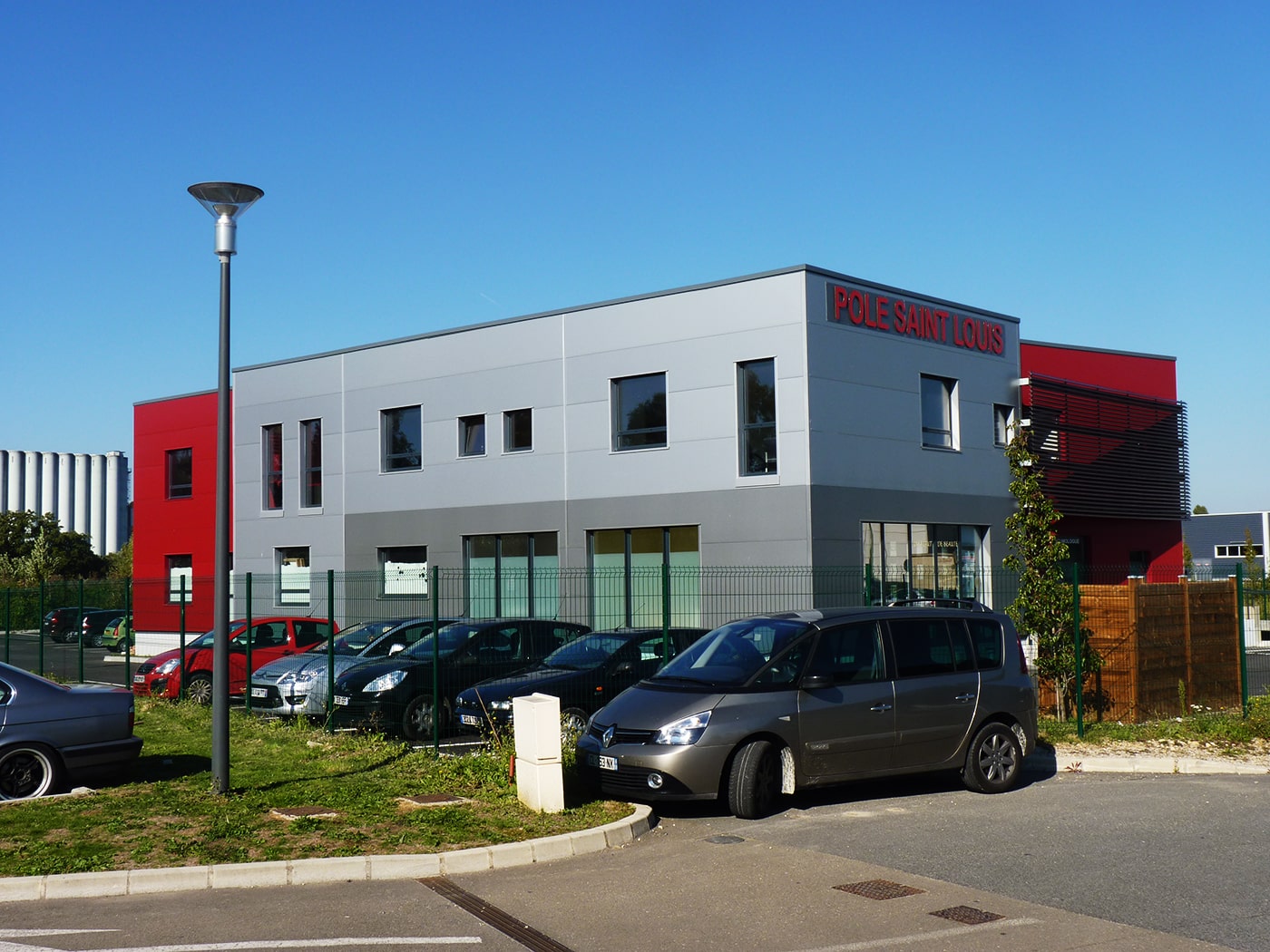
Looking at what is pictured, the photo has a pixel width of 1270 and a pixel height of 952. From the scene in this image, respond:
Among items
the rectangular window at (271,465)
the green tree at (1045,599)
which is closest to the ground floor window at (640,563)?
the green tree at (1045,599)

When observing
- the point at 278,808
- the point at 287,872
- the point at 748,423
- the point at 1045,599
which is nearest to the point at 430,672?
the point at 278,808

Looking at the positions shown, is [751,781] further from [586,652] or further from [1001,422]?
[1001,422]

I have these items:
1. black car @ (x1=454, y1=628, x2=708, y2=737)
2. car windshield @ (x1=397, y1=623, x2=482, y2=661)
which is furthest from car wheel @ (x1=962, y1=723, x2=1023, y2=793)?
car windshield @ (x1=397, y1=623, x2=482, y2=661)

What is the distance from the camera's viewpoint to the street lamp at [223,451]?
1107 centimetres

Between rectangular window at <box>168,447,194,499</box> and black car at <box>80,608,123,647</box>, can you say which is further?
rectangular window at <box>168,447,194,499</box>

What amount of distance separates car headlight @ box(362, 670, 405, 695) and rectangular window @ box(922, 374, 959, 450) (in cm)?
1428

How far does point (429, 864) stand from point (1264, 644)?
2035cm

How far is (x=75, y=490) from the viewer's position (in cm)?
17912

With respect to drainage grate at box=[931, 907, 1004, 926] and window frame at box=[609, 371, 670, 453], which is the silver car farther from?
drainage grate at box=[931, 907, 1004, 926]

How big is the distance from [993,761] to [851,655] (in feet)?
6.28

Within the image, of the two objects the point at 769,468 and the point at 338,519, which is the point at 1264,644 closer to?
the point at 769,468

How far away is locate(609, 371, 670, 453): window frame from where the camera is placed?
2542cm

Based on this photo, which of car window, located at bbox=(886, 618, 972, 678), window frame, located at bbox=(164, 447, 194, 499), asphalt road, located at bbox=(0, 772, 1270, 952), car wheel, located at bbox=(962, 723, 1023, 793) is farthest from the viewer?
window frame, located at bbox=(164, 447, 194, 499)

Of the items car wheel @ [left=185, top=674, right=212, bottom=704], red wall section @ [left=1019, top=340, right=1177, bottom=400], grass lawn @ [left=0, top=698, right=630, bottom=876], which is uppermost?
red wall section @ [left=1019, top=340, right=1177, bottom=400]
